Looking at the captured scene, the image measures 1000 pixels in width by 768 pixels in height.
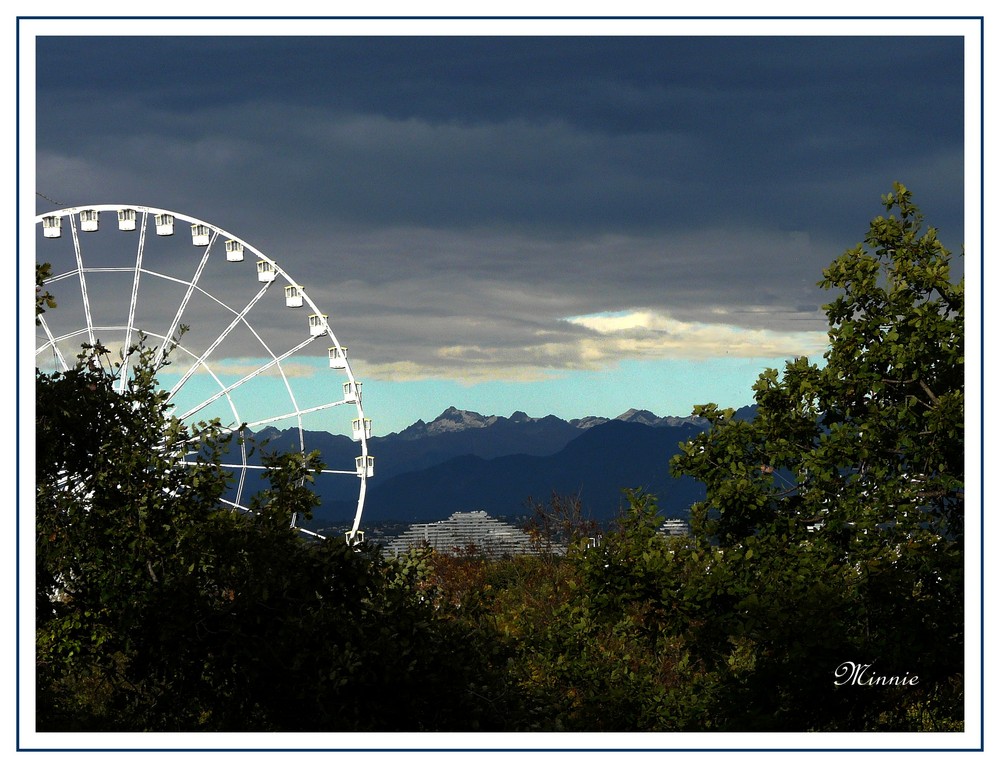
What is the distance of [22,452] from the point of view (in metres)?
6.71

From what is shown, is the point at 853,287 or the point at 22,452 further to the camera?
the point at 853,287

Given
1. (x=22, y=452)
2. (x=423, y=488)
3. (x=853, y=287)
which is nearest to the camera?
(x=22, y=452)

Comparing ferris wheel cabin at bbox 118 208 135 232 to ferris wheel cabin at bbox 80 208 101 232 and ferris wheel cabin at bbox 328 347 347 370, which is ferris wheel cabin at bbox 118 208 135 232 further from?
ferris wheel cabin at bbox 328 347 347 370

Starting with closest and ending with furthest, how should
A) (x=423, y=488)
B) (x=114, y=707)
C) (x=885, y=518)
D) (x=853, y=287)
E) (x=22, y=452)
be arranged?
(x=22, y=452) < (x=114, y=707) < (x=885, y=518) < (x=853, y=287) < (x=423, y=488)

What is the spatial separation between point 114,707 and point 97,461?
5.95ft

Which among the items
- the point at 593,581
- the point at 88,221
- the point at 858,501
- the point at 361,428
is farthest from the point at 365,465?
the point at 858,501

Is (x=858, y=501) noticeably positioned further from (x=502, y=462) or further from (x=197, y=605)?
(x=502, y=462)

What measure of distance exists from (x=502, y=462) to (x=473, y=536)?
118 meters

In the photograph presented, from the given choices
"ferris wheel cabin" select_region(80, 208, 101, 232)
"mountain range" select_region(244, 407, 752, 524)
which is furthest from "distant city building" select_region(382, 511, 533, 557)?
"mountain range" select_region(244, 407, 752, 524)

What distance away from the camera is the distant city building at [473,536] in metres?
32.5

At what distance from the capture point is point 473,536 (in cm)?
3838

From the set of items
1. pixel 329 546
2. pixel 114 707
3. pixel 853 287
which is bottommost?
pixel 114 707

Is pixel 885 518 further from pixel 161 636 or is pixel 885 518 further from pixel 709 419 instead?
pixel 161 636
